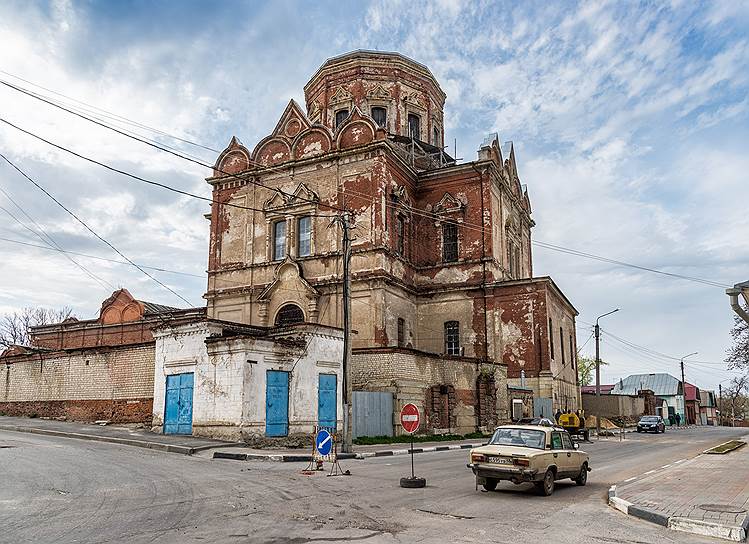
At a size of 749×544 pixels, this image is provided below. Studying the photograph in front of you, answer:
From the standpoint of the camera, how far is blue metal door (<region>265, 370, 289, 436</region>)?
22.9m

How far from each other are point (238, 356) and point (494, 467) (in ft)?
39.9

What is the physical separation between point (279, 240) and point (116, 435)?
16384 mm

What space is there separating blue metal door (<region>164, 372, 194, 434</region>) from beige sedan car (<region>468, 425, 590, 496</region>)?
13.6 metres

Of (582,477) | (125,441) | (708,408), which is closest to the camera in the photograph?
(582,477)

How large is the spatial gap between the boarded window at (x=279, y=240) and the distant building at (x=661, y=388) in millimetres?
57695

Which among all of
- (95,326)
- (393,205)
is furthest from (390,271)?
(95,326)

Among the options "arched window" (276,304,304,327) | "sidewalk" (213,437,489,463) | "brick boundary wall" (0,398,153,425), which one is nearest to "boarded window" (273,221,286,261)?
"arched window" (276,304,304,327)

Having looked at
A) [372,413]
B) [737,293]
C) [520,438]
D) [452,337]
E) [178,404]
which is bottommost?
[520,438]

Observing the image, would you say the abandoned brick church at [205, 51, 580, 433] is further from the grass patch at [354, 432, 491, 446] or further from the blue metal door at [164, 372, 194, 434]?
the blue metal door at [164, 372, 194, 434]

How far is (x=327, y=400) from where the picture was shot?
25422 mm

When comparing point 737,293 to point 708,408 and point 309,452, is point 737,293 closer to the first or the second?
point 309,452

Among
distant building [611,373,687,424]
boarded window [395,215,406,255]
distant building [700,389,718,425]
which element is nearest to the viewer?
boarded window [395,215,406,255]

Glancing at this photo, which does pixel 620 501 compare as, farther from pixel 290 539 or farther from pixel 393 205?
pixel 393 205

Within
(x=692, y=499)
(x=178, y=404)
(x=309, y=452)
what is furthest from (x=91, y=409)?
(x=692, y=499)
